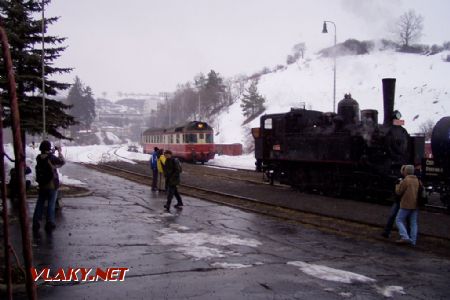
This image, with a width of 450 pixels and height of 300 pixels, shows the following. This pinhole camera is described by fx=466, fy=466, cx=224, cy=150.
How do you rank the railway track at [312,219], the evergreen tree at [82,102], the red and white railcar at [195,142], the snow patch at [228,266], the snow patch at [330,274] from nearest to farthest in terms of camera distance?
the snow patch at [330,274]
the snow patch at [228,266]
the railway track at [312,219]
the red and white railcar at [195,142]
the evergreen tree at [82,102]

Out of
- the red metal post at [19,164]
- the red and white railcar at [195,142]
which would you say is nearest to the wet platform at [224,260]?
the red metal post at [19,164]

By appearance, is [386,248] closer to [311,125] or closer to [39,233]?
[39,233]

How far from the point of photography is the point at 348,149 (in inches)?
629

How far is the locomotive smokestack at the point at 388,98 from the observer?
15.3 meters

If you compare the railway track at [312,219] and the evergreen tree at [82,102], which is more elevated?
the evergreen tree at [82,102]

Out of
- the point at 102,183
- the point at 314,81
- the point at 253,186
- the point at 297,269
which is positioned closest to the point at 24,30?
the point at 102,183

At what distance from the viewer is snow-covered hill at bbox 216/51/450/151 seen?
175 feet

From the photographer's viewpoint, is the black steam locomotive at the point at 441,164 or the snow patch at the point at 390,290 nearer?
the snow patch at the point at 390,290

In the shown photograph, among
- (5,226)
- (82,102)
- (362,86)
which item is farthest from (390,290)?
(82,102)

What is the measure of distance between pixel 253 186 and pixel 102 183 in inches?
260

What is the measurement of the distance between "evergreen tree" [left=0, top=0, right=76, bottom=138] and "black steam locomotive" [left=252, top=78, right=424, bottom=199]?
9015mm

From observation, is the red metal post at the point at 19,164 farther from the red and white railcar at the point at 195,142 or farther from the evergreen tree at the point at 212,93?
the evergreen tree at the point at 212,93

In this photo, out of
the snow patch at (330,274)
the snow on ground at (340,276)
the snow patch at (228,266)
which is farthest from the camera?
the snow patch at (228,266)

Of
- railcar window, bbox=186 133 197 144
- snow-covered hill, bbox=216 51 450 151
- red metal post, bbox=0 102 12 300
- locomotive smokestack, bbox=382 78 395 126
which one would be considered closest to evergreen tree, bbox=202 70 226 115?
snow-covered hill, bbox=216 51 450 151
